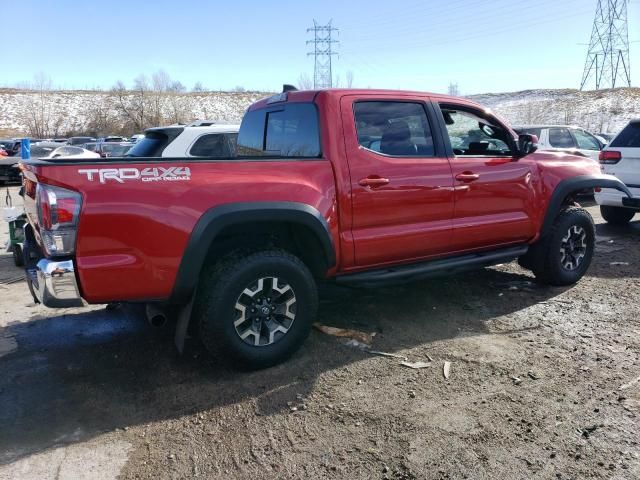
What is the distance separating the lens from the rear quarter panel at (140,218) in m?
3.04

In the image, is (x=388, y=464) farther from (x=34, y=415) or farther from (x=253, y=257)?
(x=34, y=415)

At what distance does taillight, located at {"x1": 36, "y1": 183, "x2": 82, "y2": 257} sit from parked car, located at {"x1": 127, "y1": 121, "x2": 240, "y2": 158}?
3637mm

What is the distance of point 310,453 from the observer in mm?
2826

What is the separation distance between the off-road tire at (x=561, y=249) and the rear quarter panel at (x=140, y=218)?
3.29 m

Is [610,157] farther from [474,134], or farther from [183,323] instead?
[183,323]

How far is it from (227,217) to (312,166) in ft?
2.55

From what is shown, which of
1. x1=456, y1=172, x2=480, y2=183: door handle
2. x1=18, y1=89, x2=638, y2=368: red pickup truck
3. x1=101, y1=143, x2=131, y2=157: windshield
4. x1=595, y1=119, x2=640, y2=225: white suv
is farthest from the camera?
x1=101, y1=143, x2=131, y2=157: windshield

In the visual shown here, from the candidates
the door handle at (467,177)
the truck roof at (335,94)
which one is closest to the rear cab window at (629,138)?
the truck roof at (335,94)

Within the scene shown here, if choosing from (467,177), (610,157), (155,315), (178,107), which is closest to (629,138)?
(610,157)

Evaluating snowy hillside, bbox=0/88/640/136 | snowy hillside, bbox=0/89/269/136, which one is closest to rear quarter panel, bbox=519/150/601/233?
snowy hillside, bbox=0/88/640/136

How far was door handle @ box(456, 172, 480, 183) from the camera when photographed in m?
4.52

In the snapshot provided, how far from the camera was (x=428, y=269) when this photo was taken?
446 cm

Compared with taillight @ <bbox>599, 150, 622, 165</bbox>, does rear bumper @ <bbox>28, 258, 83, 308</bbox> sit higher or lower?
lower

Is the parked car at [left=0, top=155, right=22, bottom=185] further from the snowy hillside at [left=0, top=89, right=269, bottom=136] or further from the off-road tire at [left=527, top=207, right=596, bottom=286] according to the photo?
the snowy hillside at [left=0, top=89, right=269, bottom=136]
